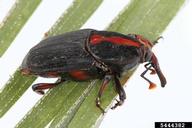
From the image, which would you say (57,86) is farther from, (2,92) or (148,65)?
(148,65)

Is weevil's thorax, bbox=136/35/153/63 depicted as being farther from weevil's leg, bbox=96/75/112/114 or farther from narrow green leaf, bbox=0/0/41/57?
narrow green leaf, bbox=0/0/41/57

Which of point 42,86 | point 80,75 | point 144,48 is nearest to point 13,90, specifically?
point 42,86

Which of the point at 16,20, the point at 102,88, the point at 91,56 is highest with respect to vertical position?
the point at 16,20

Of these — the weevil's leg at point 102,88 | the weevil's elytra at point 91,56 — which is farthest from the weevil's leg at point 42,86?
the weevil's leg at point 102,88

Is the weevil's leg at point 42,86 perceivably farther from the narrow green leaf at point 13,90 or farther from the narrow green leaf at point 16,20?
the narrow green leaf at point 16,20

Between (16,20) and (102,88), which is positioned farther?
(16,20)

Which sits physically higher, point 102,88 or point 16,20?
point 16,20

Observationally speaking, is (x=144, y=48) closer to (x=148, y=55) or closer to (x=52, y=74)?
(x=148, y=55)

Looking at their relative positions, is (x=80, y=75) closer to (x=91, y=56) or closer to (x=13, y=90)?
(x=91, y=56)
